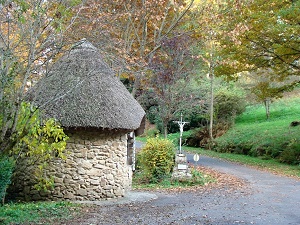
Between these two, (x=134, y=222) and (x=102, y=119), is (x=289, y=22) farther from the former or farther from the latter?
(x=134, y=222)

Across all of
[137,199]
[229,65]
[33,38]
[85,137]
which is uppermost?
[229,65]

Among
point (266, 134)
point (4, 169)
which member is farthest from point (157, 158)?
point (266, 134)

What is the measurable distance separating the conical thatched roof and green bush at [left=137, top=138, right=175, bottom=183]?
283 cm

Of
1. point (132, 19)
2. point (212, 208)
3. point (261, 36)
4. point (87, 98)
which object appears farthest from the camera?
point (132, 19)

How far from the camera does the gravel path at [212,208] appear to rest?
823 cm

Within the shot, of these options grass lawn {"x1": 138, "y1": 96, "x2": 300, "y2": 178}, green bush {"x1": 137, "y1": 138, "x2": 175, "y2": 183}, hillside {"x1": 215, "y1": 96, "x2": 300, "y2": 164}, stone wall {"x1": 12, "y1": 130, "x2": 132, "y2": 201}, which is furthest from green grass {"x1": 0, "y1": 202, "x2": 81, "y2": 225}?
hillside {"x1": 215, "y1": 96, "x2": 300, "y2": 164}

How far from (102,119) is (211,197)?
12.7 ft

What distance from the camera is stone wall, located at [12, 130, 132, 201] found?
11.4m

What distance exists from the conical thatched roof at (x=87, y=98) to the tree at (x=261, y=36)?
5779mm

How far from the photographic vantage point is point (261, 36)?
58.0 feet

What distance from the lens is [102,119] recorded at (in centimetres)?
1112

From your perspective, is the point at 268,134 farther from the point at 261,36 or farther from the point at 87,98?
the point at 87,98

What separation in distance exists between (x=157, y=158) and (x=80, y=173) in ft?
15.8

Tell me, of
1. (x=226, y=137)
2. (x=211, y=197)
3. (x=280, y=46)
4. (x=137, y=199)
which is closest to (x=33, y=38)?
(x=137, y=199)
